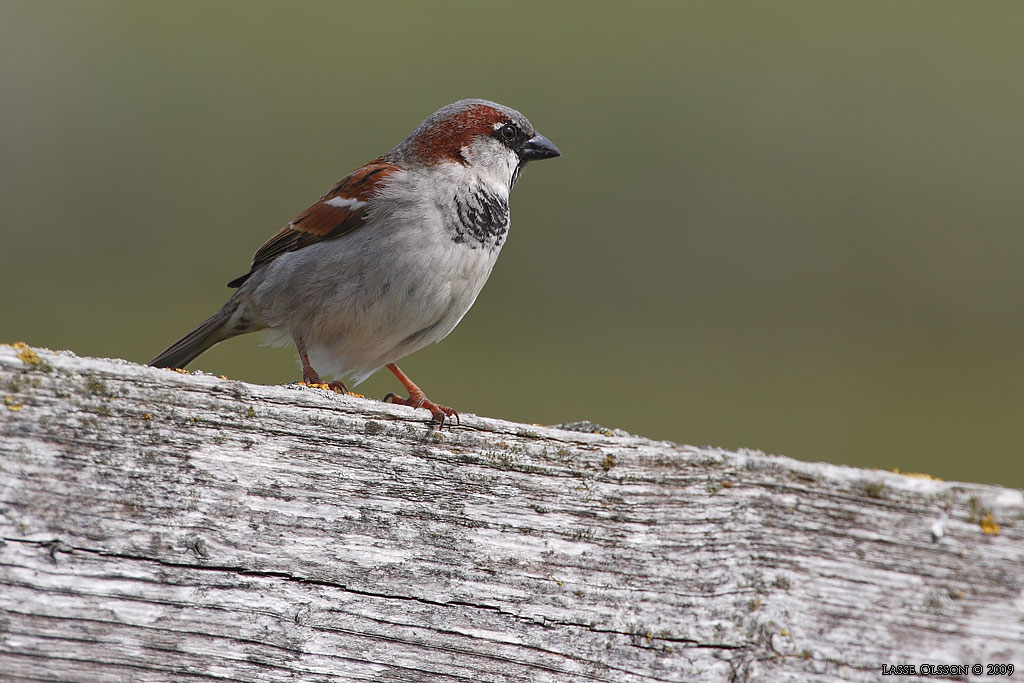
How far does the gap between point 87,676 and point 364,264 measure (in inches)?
77.6

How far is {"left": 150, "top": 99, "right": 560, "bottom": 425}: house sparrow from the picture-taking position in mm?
3316

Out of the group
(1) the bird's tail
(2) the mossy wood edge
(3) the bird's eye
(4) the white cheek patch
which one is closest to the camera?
(2) the mossy wood edge

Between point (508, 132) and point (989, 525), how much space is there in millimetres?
2377

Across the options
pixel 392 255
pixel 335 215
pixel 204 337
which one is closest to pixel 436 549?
pixel 392 255

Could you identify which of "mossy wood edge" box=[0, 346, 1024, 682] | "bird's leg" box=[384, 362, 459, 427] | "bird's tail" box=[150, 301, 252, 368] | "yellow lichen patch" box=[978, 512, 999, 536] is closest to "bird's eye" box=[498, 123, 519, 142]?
"bird's leg" box=[384, 362, 459, 427]

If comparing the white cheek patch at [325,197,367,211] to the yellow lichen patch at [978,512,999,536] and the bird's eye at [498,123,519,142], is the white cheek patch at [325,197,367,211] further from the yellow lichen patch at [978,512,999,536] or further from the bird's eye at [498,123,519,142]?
the yellow lichen patch at [978,512,999,536]

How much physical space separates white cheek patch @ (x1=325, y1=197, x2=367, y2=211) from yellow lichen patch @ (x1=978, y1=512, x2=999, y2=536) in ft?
7.26

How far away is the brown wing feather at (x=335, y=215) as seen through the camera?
141 inches

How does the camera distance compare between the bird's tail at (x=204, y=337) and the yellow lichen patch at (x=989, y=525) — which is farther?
the bird's tail at (x=204, y=337)

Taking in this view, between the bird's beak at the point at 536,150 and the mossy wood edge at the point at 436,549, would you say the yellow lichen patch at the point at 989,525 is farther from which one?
the bird's beak at the point at 536,150

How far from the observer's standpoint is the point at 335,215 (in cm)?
363

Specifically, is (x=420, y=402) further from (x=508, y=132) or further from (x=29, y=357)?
(x=508, y=132)

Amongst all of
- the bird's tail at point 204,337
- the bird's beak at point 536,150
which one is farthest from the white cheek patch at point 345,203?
the bird's beak at point 536,150

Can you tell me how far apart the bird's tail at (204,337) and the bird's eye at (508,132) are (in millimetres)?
1037
